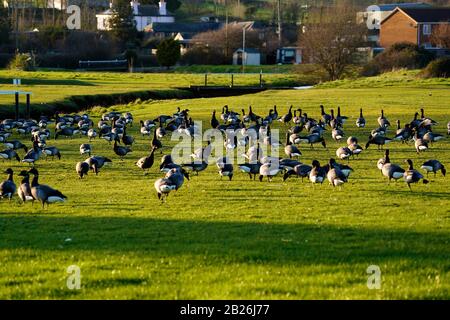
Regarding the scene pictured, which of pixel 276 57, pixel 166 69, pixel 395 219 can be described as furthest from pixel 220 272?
pixel 276 57

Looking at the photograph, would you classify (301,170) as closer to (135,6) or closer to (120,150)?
(120,150)

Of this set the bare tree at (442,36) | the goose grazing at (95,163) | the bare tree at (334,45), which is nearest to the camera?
the goose grazing at (95,163)

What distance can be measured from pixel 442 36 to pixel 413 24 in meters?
6.55

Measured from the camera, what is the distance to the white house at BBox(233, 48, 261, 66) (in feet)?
422

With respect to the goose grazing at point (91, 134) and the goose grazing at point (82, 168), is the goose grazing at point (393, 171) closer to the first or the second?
the goose grazing at point (82, 168)

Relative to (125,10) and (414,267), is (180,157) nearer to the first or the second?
(414,267)

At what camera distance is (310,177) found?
25.8 meters

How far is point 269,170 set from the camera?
27.5 meters

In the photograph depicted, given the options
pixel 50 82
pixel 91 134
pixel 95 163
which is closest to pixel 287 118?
pixel 91 134

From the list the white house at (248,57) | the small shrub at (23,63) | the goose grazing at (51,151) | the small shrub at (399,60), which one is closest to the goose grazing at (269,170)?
the goose grazing at (51,151)

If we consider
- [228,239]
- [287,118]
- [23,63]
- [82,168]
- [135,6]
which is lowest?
[228,239]

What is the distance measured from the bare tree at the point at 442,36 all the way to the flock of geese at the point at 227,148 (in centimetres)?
6413

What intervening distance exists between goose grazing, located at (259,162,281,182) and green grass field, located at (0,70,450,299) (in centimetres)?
30

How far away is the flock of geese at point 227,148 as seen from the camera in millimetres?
24516
